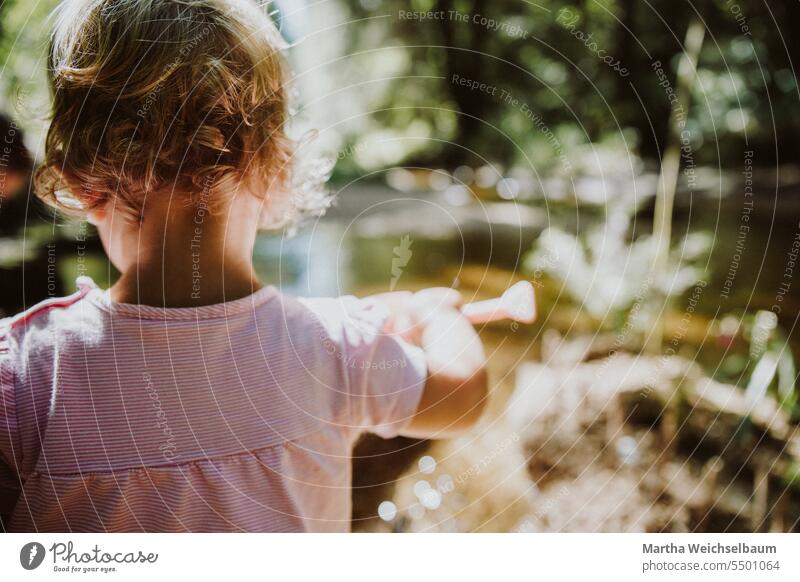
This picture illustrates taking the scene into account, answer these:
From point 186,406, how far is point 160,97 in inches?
9.2

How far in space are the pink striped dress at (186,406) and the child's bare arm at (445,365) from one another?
0.7 inches

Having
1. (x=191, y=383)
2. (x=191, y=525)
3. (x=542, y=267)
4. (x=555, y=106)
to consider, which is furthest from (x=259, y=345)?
(x=555, y=106)

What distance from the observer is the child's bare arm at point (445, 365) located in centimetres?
52

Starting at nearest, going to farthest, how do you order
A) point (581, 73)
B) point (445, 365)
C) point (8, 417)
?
point (8, 417) < point (445, 365) < point (581, 73)

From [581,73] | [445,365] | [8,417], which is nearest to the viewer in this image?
[8,417]

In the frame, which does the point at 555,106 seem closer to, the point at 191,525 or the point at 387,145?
the point at 387,145

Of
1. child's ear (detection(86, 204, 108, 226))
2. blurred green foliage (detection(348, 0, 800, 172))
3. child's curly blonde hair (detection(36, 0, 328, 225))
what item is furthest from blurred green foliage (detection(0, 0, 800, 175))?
child's ear (detection(86, 204, 108, 226))

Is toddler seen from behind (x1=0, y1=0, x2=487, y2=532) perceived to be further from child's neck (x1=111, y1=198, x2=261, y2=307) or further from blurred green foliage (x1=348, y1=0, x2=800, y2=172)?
blurred green foliage (x1=348, y1=0, x2=800, y2=172)
